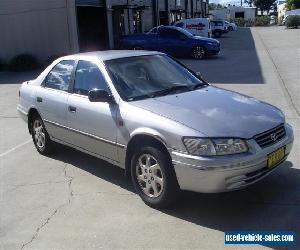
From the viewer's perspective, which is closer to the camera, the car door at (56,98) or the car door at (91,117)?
the car door at (91,117)

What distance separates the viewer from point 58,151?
714 cm

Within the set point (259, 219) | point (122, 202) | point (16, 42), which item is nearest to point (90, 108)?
point (122, 202)

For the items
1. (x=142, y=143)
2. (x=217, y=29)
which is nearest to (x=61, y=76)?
(x=142, y=143)

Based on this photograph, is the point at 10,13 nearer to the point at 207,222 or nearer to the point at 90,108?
the point at 90,108

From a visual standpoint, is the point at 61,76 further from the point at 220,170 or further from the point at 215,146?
the point at 220,170

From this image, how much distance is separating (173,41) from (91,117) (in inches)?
682

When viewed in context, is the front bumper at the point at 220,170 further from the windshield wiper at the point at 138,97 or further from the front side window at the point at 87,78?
the front side window at the point at 87,78

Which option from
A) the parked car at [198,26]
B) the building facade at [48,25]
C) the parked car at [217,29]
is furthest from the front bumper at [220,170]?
the parked car at [217,29]

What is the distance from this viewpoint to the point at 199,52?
21734mm

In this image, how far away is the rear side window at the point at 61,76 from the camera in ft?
20.3

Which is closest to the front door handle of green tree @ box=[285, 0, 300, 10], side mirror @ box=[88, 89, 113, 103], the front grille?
side mirror @ box=[88, 89, 113, 103]

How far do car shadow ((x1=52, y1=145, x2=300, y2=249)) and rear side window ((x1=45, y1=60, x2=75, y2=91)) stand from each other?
1.55m

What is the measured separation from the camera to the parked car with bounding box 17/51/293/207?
4301mm

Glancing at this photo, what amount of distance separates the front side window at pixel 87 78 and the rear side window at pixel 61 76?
206 mm
